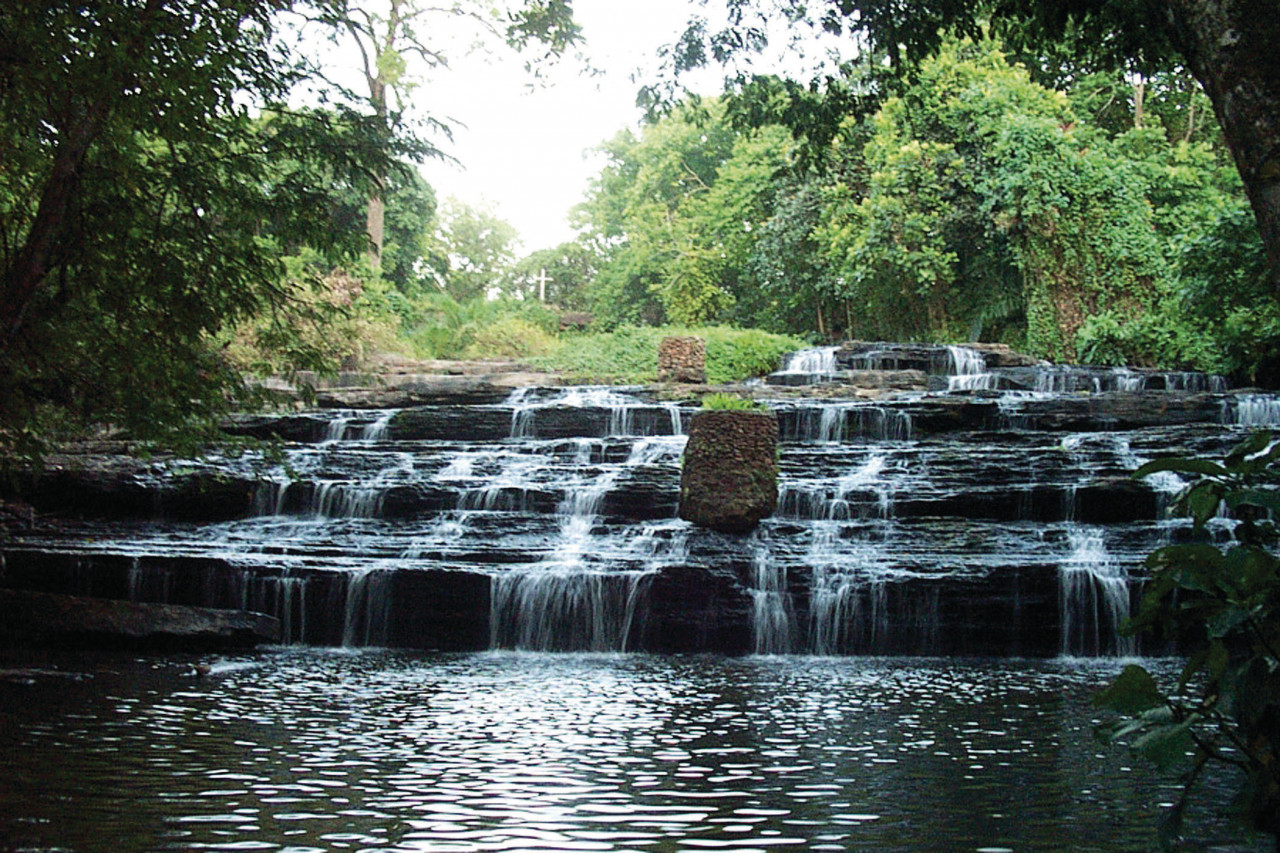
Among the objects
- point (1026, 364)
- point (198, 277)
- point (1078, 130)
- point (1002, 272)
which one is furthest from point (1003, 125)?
point (198, 277)

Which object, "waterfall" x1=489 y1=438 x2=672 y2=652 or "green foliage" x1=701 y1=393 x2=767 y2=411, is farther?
"green foliage" x1=701 y1=393 x2=767 y2=411

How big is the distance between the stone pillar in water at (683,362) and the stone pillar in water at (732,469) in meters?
9.91

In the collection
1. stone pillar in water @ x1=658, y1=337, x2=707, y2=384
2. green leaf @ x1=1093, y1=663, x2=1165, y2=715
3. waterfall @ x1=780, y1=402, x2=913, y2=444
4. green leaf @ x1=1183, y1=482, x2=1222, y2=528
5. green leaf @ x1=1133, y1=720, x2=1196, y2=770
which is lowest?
green leaf @ x1=1133, y1=720, x2=1196, y2=770

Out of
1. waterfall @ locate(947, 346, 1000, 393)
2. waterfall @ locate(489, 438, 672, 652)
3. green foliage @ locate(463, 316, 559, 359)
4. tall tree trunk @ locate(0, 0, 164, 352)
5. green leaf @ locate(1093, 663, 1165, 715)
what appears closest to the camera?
green leaf @ locate(1093, 663, 1165, 715)

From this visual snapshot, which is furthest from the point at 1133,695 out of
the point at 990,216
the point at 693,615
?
the point at 990,216

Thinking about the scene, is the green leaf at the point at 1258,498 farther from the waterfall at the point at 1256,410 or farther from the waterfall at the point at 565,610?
the waterfall at the point at 1256,410

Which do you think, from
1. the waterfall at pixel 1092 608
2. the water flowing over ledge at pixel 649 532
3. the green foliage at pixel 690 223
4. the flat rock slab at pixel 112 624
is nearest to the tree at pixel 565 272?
the green foliage at pixel 690 223

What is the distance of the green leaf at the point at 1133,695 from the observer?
2.25 meters

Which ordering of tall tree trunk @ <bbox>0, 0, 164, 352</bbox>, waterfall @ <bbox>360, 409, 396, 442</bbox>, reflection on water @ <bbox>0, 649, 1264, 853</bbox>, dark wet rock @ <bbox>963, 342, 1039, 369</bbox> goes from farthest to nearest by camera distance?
1. dark wet rock @ <bbox>963, 342, 1039, 369</bbox>
2. waterfall @ <bbox>360, 409, 396, 442</bbox>
3. tall tree trunk @ <bbox>0, 0, 164, 352</bbox>
4. reflection on water @ <bbox>0, 649, 1264, 853</bbox>

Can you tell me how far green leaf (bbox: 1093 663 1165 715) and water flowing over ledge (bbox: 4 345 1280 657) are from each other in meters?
7.03

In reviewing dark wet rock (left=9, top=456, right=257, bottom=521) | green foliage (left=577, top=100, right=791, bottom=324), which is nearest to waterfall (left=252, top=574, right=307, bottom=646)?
dark wet rock (left=9, top=456, right=257, bottom=521)

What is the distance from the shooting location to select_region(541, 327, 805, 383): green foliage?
24812 mm

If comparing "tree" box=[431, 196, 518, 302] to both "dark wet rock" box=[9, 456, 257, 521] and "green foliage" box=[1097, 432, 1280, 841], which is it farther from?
"green foliage" box=[1097, 432, 1280, 841]

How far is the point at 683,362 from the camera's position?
20.9m
